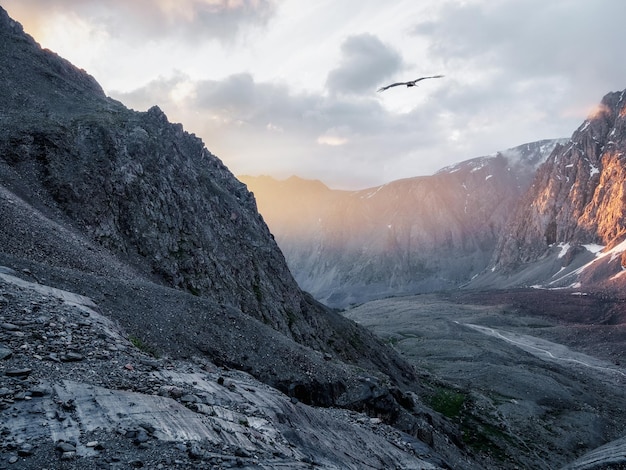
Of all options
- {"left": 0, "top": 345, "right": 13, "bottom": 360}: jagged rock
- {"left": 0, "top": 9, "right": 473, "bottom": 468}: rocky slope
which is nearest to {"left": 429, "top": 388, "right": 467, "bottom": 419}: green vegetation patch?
{"left": 0, "top": 9, "right": 473, "bottom": 468}: rocky slope

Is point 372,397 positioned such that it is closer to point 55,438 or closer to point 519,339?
point 55,438

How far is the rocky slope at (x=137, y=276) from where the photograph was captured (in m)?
15.8

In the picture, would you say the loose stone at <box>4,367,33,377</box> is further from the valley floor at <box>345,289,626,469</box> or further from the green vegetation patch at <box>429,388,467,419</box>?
the green vegetation patch at <box>429,388,467,419</box>

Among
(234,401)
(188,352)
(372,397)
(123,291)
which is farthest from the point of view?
(372,397)

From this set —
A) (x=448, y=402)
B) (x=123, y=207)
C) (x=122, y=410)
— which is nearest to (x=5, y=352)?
(x=122, y=410)

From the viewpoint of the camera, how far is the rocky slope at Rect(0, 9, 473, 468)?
1581 cm

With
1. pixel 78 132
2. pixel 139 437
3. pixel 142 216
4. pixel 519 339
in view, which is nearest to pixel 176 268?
pixel 142 216

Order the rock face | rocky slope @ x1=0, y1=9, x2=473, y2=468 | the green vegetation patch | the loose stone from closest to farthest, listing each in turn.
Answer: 1. the loose stone
2. rocky slope @ x1=0, y1=9, x2=473, y2=468
3. the rock face
4. the green vegetation patch

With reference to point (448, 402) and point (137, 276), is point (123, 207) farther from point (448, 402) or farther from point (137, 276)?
point (448, 402)

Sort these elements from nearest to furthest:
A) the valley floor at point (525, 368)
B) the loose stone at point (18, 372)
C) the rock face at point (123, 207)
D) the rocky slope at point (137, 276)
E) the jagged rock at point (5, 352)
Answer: the loose stone at point (18, 372)
the jagged rock at point (5, 352)
the rocky slope at point (137, 276)
the rock face at point (123, 207)
the valley floor at point (525, 368)

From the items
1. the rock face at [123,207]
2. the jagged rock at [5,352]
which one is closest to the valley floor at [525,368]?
the rock face at [123,207]

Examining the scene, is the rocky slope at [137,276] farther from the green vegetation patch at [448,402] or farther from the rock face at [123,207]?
the green vegetation patch at [448,402]

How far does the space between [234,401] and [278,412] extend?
1909mm

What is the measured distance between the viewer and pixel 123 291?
29406 mm
